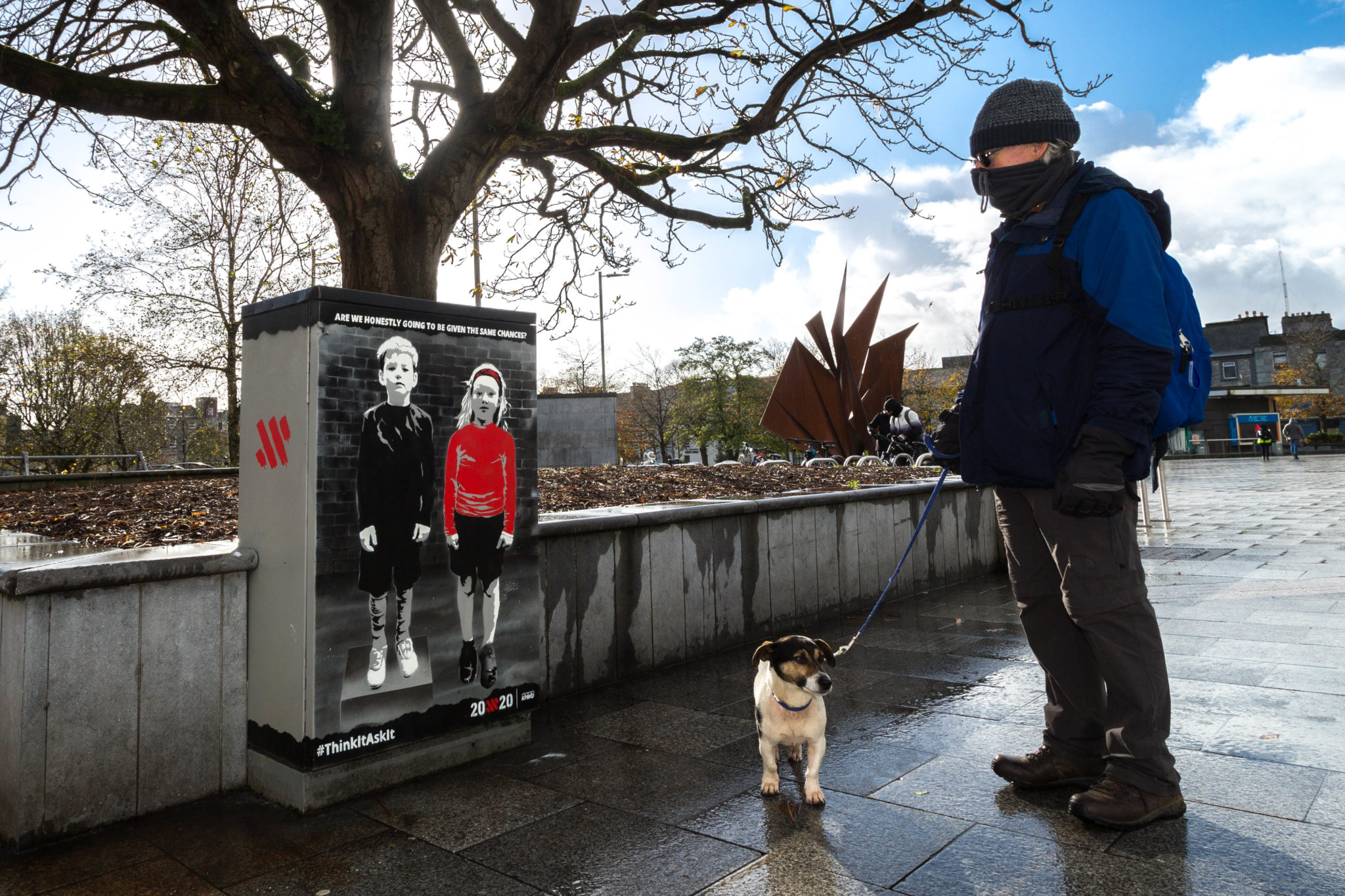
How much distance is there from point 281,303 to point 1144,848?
360cm

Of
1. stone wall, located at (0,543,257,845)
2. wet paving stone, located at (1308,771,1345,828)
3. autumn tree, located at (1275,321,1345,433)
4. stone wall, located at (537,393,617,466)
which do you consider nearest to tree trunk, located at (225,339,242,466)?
stone wall, located at (537,393,617,466)

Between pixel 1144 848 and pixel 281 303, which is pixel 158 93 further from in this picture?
pixel 1144 848

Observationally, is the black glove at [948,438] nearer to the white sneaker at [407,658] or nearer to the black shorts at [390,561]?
the black shorts at [390,561]

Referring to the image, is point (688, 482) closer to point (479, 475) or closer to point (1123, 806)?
point (479, 475)

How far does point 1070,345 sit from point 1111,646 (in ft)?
3.38

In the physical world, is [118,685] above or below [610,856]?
above

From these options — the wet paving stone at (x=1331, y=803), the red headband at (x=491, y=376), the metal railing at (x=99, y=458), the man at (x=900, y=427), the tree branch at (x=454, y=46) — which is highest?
the tree branch at (x=454, y=46)

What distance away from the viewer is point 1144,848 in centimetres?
252

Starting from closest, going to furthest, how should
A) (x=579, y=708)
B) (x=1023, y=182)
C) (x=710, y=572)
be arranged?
1. (x=1023, y=182)
2. (x=579, y=708)
3. (x=710, y=572)

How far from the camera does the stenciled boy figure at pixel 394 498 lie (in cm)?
318

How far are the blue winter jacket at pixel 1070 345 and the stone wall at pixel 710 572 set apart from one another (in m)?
2.40

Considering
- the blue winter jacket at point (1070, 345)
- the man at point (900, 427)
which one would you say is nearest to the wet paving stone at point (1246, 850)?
the blue winter jacket at point (1070, 345)

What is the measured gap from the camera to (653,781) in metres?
3.27

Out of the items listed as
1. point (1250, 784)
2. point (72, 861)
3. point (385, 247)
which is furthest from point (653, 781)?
point (385, 247)
